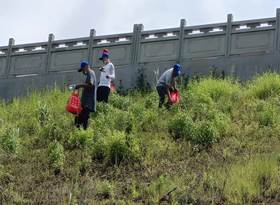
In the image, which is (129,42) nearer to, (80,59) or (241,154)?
(80,59)

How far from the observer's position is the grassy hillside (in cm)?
1024

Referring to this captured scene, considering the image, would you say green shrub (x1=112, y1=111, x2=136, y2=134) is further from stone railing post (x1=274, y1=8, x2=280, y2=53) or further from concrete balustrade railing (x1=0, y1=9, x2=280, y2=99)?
stone railing post (x1=274, y1=8, x2=280, y2=53)

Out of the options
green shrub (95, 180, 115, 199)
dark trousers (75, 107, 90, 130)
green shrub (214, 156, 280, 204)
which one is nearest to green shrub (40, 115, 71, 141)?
dark trousers (75, 107, 90, 130)

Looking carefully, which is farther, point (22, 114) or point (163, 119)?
point (22, 114)

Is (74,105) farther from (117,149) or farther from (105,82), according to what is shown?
(117,149)

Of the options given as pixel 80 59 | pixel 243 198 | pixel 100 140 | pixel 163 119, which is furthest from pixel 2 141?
pixel 80 59

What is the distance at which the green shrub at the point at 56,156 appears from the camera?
470 inches

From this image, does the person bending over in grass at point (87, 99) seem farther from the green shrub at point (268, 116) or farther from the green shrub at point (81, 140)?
the green shrub at point (268, 116)

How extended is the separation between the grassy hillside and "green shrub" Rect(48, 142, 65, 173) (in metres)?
0.02

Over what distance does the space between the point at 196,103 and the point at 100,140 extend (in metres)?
3.44

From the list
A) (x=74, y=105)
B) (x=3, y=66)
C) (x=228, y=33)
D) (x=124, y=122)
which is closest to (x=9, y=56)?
(x=3, y=66)

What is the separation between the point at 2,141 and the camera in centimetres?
1303

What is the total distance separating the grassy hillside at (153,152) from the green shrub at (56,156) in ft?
0.05

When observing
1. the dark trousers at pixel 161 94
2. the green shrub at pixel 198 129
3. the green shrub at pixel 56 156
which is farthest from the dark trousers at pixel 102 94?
the green shrub at pixel 56 156
